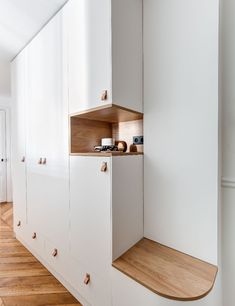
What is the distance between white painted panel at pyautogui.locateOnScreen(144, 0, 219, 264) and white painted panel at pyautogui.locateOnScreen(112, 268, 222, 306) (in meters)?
0.22

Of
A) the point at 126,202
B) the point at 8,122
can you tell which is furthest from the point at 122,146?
the point at 8,122

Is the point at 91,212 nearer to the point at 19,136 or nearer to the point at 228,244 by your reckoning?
the point at 228,244

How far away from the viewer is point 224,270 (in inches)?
49.9

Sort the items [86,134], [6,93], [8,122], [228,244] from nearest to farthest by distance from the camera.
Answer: [228,244] < [86,134] < [6,93] < [8,122]

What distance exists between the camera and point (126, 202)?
54.5 inches

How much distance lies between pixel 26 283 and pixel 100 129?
148 cm

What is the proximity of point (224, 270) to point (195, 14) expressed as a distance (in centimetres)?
160

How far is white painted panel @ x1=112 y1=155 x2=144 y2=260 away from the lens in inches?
50.7

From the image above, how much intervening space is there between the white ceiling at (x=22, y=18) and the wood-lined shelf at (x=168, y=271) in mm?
1961

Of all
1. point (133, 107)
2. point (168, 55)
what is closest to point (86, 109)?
point (133, 107)

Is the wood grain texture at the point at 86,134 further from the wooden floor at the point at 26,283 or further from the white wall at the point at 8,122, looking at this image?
the white wall at the point at 8,122

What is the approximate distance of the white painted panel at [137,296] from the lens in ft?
3.30

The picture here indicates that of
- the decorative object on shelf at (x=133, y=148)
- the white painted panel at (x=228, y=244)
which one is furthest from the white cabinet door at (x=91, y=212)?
the white painted panel at (x=228, y=244)

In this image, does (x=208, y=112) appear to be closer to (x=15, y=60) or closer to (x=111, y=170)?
(x=111, y=170)
